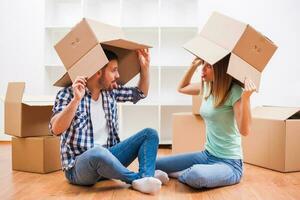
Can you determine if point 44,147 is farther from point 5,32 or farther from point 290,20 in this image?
point 290,20

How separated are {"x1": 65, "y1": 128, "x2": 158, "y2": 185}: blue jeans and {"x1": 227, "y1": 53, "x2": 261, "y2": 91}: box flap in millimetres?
444

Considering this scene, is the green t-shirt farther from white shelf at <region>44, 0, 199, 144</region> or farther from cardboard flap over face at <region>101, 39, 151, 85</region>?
white shelf at <region>44, 0, 199, 144</region>

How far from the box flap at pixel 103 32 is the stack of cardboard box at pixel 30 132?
711 mm

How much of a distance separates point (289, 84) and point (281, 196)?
5.98ft

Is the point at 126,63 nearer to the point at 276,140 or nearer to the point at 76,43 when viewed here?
the point at 76,43

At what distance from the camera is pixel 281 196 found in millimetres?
1502

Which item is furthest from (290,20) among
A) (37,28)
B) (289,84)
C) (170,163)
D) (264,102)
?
(37,28)

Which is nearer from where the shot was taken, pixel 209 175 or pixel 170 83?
Answer: pixel 209 175

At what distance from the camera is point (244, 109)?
5.02 feet

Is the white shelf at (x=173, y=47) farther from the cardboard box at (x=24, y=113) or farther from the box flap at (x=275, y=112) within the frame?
the cardboard box at (x=24, y=113)

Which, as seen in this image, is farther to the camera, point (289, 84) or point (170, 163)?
point (289, 84)

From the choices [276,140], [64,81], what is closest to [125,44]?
[64,81]

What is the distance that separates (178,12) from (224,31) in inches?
68.4

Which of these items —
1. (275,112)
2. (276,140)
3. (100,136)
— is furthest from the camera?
(275,112)
